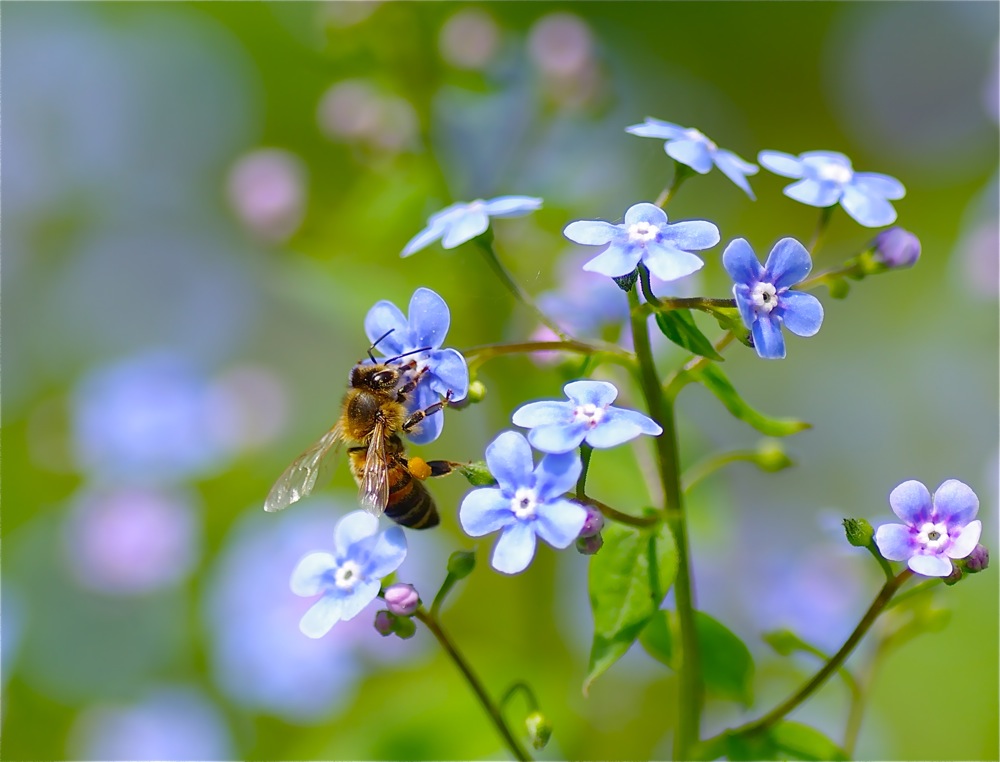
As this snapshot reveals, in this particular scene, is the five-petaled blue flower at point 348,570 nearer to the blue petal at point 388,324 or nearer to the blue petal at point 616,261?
the blue petal at point 388,324

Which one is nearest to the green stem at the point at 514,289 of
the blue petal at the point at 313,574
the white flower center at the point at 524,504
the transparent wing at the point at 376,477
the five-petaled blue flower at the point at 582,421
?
the five-petaled blue flower at the point at 582,421

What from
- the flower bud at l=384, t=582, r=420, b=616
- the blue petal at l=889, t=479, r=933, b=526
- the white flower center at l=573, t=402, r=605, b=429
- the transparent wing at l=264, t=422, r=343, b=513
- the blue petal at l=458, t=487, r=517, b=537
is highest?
the white flower center at l=573, t=402, r=605, b=429

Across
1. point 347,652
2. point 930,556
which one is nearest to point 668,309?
point 930,556

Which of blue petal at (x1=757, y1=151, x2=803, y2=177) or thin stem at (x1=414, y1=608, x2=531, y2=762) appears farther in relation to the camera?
blue petal at (x1=757, y1=151, x2=803, y2=177)

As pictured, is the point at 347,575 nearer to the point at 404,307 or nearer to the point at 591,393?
the point at 591,393

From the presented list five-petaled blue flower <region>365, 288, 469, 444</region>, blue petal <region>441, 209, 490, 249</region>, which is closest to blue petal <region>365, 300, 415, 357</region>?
five-petaled blue flower <region>365, 288, 469, 444</region>

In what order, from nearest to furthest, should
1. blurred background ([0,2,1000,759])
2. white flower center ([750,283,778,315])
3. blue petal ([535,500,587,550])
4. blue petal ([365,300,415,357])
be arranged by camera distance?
1. blue petal ([535,500,587,550])
2. white flower center ([750,283,778,315])
3. blue petal ([365,300,415,357])
4. blurred background ([0,2,1000,759])

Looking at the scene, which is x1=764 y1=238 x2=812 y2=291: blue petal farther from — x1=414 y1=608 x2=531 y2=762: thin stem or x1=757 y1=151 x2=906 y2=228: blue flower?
x1=414 y1=608 x2=531 y2=762: thin stem

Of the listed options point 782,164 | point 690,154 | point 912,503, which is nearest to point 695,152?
point 690,154
